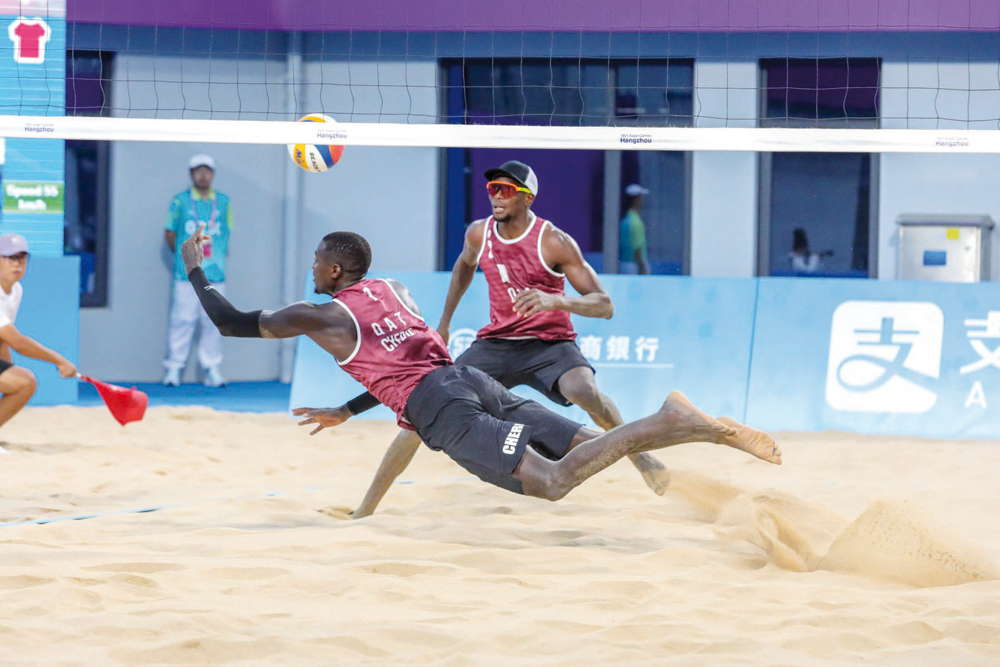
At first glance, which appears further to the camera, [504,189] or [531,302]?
[504,189]

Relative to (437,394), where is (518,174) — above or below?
above

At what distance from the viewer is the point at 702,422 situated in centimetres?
385

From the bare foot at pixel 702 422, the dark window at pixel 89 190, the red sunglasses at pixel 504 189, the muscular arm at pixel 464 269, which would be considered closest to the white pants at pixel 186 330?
the dark window at pixel 89 190

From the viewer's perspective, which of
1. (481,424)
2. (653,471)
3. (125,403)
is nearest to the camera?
(481,424)

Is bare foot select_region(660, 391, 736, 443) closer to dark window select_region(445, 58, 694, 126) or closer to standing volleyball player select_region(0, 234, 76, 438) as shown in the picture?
standing volleyball player select_region(0, 234, 76, 438)

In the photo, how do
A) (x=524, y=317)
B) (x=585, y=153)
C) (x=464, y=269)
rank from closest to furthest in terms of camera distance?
(x=524, y=317) < (x=464, y=269) < (x=585, y=153)

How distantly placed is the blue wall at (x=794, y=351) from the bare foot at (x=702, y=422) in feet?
12.9

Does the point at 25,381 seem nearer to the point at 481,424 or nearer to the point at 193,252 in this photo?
the point at 193,252

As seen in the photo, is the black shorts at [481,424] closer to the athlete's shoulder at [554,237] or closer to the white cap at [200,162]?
the athlete's shoulder at [554,237]

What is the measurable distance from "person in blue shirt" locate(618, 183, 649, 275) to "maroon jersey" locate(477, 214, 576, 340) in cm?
642

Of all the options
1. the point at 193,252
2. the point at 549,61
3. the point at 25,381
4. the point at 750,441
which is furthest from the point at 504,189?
the point at 549,61

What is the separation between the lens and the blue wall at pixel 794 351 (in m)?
7.59

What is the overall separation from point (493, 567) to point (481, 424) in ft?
1.67

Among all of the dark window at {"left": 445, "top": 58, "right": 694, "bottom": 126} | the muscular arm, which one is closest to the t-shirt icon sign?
the dark window at {"left": 445, "top": 58, "right": 694, "bottom": 126}
